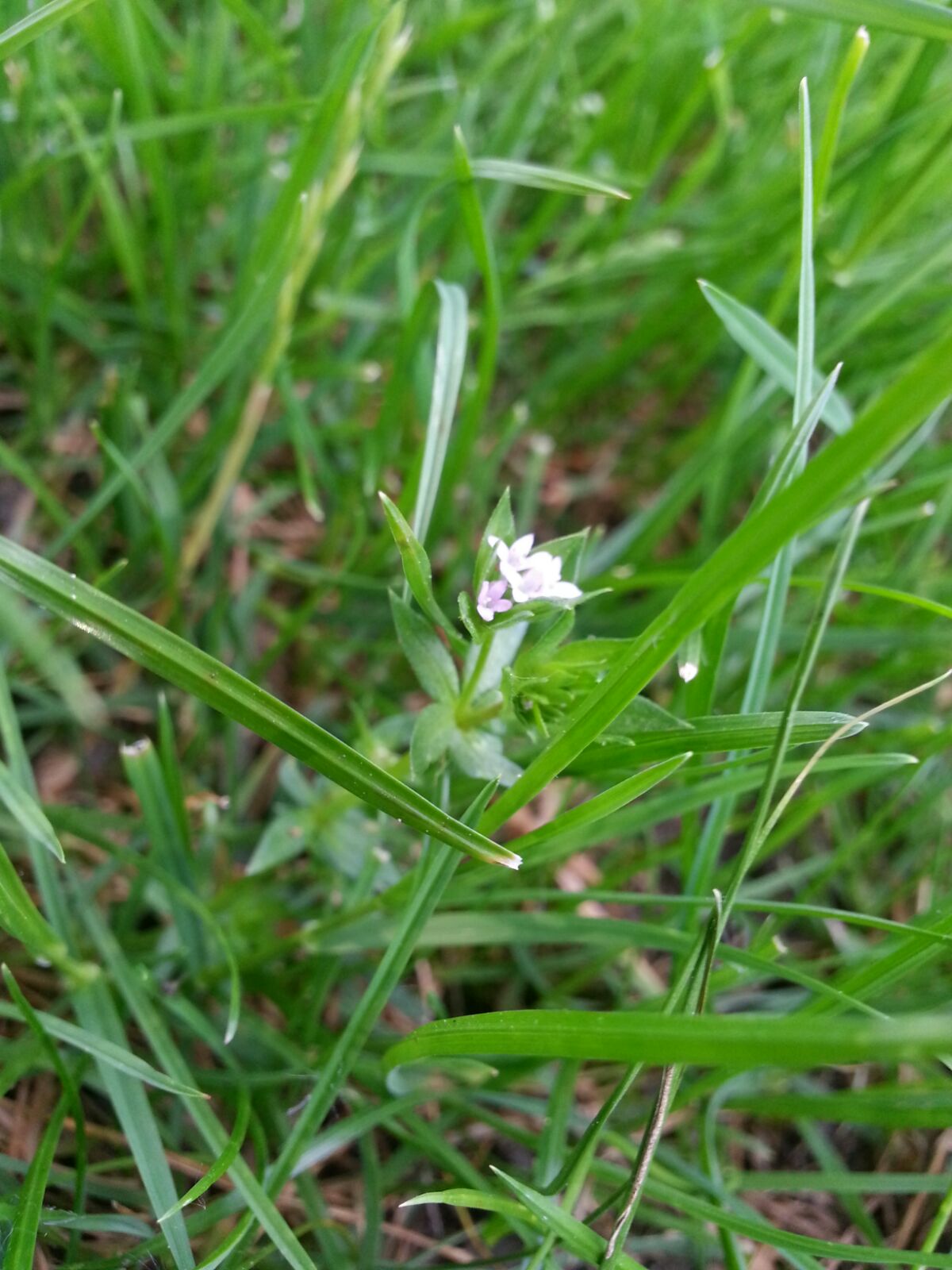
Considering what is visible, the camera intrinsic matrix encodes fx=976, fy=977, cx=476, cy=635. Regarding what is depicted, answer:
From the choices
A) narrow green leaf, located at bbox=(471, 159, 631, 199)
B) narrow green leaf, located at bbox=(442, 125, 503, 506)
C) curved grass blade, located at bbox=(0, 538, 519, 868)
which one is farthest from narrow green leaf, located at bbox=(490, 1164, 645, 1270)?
narrow green leaf, located at bbox=(471, 159, 631, 199)

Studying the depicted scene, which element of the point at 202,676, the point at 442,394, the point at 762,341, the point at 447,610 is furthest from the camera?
the point at 447,610

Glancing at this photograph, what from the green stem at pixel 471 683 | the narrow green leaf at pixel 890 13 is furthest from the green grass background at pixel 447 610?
the green stem at pixel 471 683

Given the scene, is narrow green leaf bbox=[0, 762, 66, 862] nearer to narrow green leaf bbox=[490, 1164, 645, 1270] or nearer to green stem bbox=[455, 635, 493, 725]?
green stem bbox=[455, 635, 493, 725]

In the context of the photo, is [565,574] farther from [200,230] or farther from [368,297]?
[200,230]

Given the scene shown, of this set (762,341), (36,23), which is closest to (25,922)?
(36,23)

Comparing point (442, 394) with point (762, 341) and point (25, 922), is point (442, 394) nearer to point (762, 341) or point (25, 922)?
point (762, 341)

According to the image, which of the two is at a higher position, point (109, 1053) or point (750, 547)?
point (750, 547)
